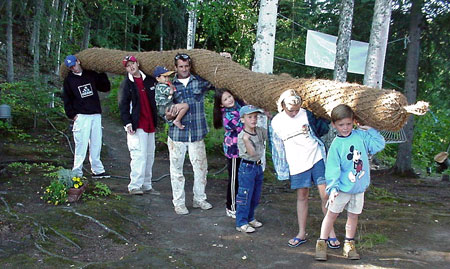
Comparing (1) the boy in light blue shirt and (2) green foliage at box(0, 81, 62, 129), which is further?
(2) green foliage at box(0, 81, 62, 129)

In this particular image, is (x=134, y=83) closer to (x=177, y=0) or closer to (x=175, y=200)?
(x=175, y=200)

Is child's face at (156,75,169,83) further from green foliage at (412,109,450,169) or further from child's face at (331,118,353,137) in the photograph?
green foliage at (412,109,450,169)

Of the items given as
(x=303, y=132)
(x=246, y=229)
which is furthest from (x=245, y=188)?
(x=303, y=132)

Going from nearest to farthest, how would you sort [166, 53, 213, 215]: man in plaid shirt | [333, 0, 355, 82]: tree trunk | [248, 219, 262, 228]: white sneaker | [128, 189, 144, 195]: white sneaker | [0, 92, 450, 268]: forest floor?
[0, 92, 450, 268]: forest floor → [248, 219, 262, 228]: white sneaker → [166, 53, 213, 215]: man in plaid shirt → [128, 189, 144, 195]: white sneaker → [333, 0, 355, 82]: tree trunk

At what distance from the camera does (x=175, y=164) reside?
598 cm

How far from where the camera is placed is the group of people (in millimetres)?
4242

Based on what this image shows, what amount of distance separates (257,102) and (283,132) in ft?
1.93

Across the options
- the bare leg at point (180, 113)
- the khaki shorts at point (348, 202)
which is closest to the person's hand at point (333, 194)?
the khaki shorts at point (348, 202)

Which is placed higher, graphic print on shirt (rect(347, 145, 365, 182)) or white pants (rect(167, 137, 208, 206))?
graphic print on shirt (rect(347, 145, 365, 182))

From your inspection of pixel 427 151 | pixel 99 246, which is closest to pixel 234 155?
pixel 99 246

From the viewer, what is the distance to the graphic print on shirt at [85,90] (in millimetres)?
7297

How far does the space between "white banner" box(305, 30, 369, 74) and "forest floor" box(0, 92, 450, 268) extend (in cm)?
484

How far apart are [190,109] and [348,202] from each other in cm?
259

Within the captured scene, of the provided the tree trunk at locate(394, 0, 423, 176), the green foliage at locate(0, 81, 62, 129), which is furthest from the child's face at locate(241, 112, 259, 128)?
the green foliage at locate(0, 81, 62, 129)
